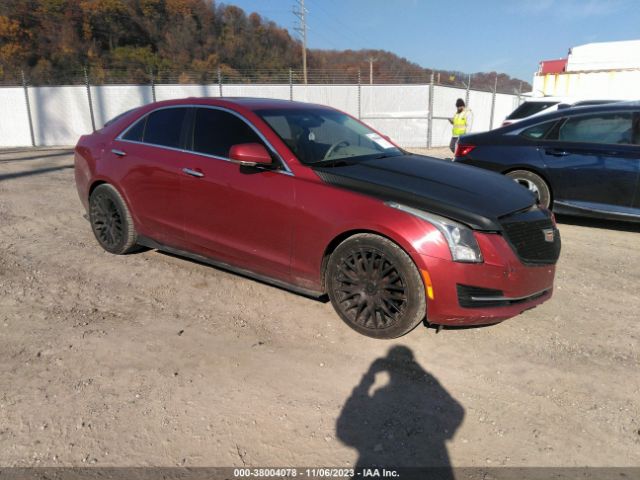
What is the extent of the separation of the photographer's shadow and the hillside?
130ft

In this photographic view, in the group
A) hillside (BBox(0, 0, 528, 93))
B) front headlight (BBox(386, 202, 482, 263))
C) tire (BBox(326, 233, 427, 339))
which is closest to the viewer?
front headlight (BBox(386, 202, 482, 263))

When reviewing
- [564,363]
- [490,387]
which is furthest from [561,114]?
[490,387]

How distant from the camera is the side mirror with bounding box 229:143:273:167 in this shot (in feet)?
11.9

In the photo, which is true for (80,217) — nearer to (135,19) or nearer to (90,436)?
(90,436)

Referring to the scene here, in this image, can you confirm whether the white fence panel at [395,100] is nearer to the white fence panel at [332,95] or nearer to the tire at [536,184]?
the white fence panel at [332,95]

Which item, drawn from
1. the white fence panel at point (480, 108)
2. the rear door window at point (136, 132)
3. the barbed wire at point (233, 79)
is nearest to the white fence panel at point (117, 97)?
the barbed wire at point (233, 79)

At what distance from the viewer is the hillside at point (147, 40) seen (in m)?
44.2

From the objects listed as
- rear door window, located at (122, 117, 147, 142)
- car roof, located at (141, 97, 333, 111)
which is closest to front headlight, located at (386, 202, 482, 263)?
car roof, located at (141, 97, 333, 111)

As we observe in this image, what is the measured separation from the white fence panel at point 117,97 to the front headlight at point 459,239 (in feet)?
56.1

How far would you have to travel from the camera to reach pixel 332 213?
11.2 feet

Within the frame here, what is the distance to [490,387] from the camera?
2934 mm

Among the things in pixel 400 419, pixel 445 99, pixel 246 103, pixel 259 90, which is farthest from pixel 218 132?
pixel 445 99

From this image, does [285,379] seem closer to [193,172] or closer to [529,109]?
[193,172]

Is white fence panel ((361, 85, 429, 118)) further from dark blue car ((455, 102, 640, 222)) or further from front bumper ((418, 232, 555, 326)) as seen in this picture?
front bumper ((418, 232, 555, 326))
